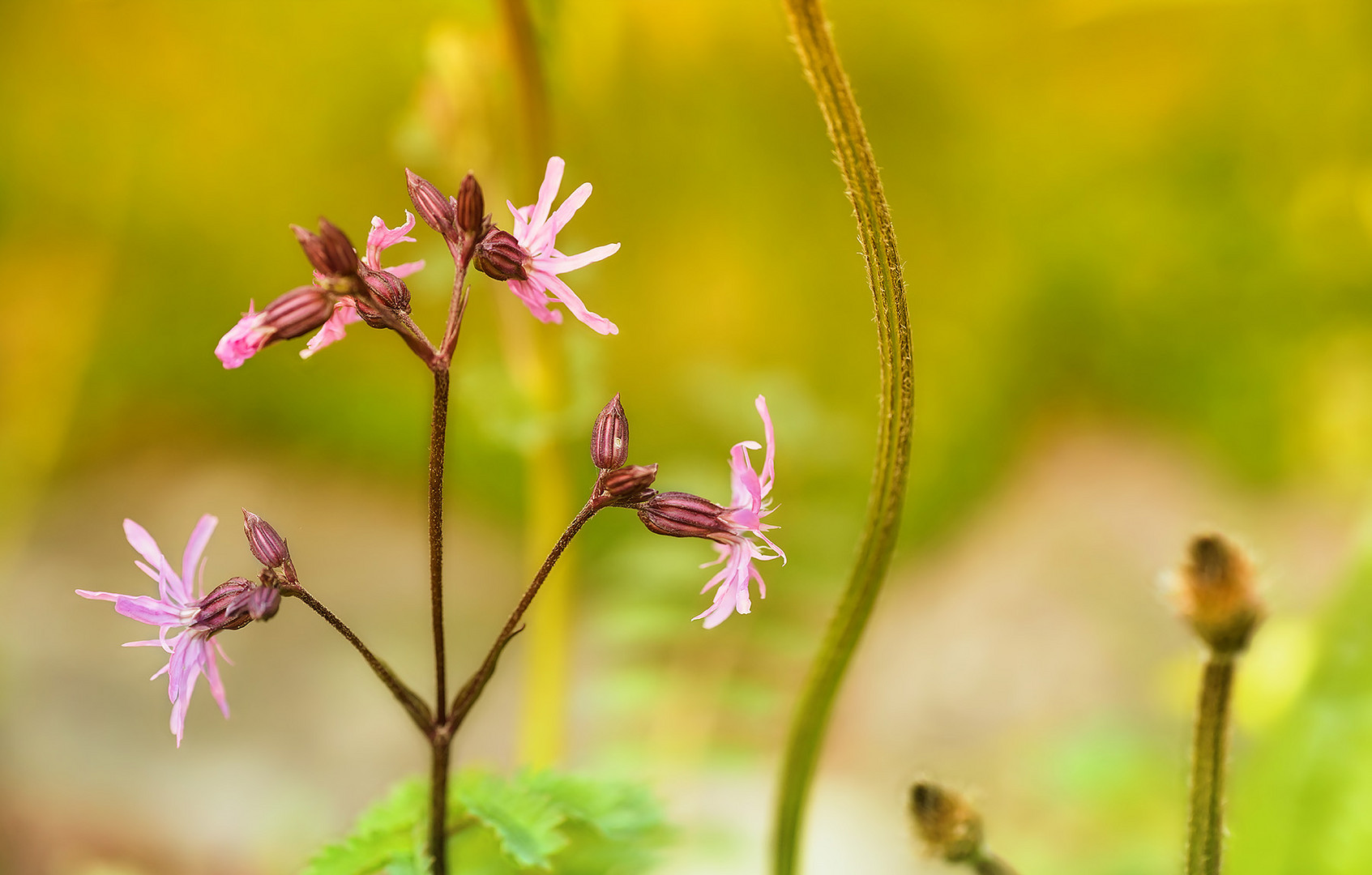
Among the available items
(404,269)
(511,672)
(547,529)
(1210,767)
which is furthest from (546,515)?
(511,672)

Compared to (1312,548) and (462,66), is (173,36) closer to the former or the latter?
(462,66)

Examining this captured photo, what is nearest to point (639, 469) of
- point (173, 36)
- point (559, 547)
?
point (559, 547)

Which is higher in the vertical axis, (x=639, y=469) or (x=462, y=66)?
(x=462, y=66)

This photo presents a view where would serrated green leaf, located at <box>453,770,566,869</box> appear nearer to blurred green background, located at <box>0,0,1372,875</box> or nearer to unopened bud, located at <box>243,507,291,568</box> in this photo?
unopened bud, located at <box>243,507,291,568</box>

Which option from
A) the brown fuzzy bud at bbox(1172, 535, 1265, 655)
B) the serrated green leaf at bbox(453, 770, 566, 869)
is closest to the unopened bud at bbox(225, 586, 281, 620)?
the serrated green leaf at bbox(453, 770, 566, 869)

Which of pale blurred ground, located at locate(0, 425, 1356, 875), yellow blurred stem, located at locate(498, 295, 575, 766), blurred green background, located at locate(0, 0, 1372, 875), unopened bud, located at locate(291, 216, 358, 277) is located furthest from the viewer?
blurred green background, located at locate(0, 0, 1372, 875)

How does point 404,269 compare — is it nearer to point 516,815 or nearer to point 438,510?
point 438,510

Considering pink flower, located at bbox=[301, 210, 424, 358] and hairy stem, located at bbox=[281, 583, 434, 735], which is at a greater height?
pink flower, located at bbox=[301, 210, 424, 358]
